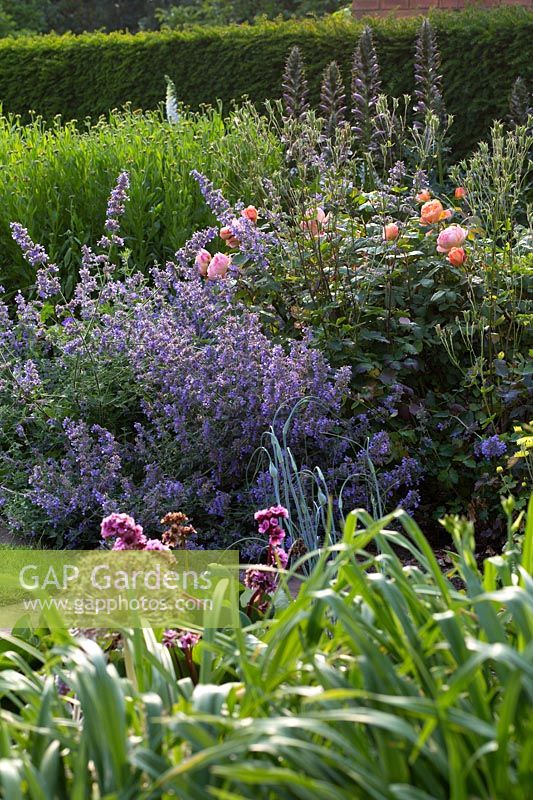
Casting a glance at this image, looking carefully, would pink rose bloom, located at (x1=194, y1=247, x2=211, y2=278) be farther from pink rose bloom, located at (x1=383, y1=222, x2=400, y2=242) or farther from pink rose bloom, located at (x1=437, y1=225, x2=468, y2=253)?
pink rose bloom, located at (x1=437, y1=225, x2=468, y2=253)

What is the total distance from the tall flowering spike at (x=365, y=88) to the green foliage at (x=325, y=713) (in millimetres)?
5498

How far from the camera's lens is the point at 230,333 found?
3.67m

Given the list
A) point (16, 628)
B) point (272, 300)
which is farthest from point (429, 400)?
point (16, 628)

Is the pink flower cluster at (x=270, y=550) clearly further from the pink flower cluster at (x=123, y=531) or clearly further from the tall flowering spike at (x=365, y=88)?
the tall flowering spike at (x=365, y=88)

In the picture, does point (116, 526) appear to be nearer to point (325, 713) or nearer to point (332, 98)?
point (325, 713)

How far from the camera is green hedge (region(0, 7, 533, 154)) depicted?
347 inches

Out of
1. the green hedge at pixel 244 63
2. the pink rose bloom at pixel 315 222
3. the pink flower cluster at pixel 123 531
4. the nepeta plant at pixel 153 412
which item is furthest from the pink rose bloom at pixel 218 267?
the green hedge at pixel 244 63

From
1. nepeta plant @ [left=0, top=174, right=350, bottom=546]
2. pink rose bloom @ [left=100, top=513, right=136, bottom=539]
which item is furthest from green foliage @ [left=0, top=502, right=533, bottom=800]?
nepeta plant @ [left=0, top=174, right=350, bottom=546]

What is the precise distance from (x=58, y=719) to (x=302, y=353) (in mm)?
2184

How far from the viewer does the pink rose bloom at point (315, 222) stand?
4.15 m

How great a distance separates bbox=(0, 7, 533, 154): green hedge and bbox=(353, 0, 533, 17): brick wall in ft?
6.63

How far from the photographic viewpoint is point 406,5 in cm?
1215

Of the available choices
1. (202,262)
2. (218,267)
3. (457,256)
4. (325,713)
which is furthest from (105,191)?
(325,713)

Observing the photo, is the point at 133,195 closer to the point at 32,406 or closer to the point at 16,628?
the point at 32,406
